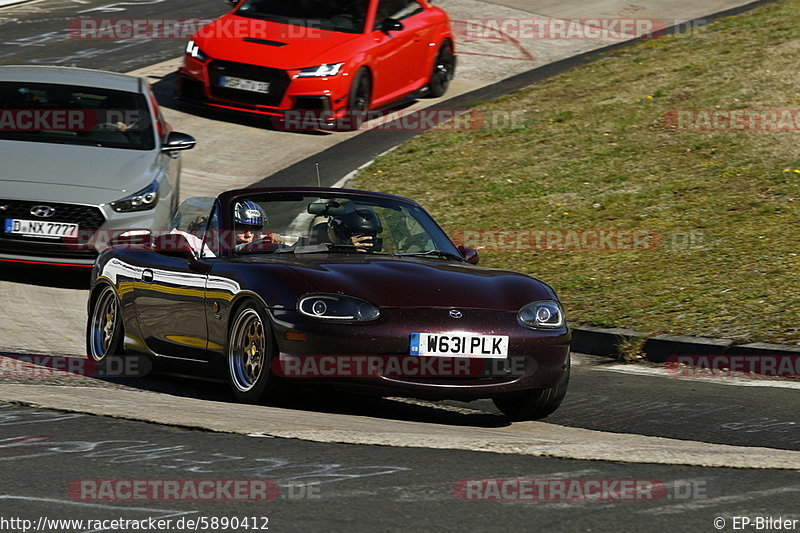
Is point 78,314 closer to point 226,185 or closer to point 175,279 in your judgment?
point 175,279

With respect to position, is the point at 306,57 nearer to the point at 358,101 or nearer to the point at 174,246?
the point at 358,101

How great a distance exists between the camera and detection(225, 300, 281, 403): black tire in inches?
302

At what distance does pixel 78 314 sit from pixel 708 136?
29.3 ft

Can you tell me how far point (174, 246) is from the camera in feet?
29.3

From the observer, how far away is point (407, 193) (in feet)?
54.8

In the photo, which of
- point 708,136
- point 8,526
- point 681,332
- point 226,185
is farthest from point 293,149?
point 8,526

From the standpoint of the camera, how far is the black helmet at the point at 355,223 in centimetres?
878

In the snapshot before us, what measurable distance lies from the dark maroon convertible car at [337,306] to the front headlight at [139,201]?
10.0 ft

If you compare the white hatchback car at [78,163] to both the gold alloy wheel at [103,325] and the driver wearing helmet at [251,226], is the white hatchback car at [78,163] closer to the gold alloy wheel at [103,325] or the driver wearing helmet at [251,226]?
the gold alloy wheel at [103,325]

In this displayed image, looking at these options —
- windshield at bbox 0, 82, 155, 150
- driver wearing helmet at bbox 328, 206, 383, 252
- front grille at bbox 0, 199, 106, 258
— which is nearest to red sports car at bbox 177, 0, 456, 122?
windshield at bbox 0, 82, 155, 150

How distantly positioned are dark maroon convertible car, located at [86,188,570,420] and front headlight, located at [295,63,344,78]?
863 cm

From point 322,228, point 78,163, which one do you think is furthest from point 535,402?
point 78,163

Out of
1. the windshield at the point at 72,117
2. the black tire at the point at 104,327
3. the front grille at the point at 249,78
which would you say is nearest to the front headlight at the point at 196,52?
the front grille at the point at 249,78

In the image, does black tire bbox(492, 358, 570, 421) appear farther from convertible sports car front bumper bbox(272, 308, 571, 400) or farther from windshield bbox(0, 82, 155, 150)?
windshield bbox(0, 82, 155, 150)
